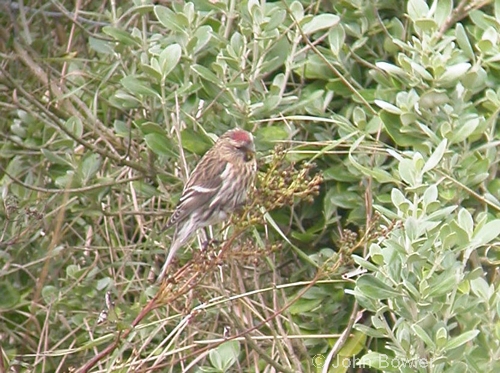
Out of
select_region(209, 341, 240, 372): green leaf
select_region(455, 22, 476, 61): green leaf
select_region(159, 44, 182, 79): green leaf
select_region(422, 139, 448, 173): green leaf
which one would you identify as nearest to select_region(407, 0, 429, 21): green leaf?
select_region(455, 22, 476, 61): green leaf

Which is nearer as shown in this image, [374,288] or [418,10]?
[374,288]

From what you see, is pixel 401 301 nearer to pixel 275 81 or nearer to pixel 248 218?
pixel 248 218

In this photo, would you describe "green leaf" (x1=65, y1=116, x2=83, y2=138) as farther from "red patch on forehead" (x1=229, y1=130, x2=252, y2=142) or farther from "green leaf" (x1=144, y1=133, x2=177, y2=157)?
"red patch on forehead" (x1=229, y1=130, x2=252, y2=142)

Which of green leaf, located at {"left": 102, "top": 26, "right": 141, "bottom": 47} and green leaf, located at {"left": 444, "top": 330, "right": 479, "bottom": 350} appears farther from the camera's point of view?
green leaf, located at {"left": 102, "top": 26, "right": 141, "bottom": 47}

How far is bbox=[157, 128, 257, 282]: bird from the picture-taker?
3857 millimetres

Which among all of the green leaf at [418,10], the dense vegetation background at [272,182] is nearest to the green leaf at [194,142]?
the dense vegetation background at [272,182]

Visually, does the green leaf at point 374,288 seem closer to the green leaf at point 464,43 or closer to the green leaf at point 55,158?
the green leaf at point 464,43

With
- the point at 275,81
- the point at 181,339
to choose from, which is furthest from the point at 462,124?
the point at 181,339

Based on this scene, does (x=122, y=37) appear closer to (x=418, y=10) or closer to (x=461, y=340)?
(x=418, y=10)

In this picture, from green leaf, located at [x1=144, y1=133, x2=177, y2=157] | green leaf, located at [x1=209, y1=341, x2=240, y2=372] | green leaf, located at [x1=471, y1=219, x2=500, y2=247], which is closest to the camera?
green leaf, located at [x1=471, y1=219, x2=500, y2=247]

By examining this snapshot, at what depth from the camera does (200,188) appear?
3.99 meters

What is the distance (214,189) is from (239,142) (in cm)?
32

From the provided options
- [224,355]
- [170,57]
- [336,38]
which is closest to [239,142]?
[170,57]

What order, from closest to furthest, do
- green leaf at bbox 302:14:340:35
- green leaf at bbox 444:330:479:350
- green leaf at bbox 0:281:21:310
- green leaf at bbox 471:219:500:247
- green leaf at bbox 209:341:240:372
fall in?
green leaf at bbox 444:330:479:350 → green leaf at bbox 471:219:500:247 → green leaf at bbox 209:341:240:372 → green leaf at bbox 302:14:340:35 → green leaf at bbox 0:281:21:310
